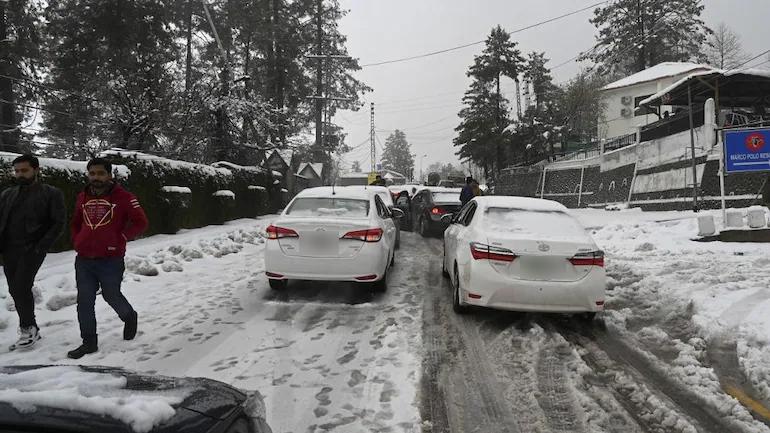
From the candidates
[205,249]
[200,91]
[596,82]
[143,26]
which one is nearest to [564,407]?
[205,249]

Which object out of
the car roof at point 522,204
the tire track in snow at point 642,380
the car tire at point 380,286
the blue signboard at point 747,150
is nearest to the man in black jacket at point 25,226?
the car tire at point 380,286

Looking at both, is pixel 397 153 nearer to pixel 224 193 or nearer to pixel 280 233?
pixel 224 193

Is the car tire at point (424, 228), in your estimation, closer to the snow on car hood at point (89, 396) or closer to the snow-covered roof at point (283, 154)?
the snow-covered roof at point (283, 154)

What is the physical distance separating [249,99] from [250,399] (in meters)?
20.0

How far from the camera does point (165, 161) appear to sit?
1091cm

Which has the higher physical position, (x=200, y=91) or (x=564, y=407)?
(x=200, y=91)

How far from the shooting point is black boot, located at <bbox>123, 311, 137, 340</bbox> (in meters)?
4.97

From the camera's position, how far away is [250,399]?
7.16 feet

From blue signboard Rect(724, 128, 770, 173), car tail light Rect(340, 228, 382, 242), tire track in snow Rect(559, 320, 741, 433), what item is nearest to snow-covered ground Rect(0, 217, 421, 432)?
car tail light Rect(340, 228, 382, 242)

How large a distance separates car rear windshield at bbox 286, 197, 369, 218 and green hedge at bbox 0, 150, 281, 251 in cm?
347

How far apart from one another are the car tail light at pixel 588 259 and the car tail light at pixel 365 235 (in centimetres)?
243

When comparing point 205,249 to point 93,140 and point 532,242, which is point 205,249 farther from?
point 93,140

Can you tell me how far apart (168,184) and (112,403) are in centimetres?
1015

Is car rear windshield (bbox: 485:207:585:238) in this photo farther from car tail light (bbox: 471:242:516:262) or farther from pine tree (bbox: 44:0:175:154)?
pine tree (bbox: 44:0:175:154)
